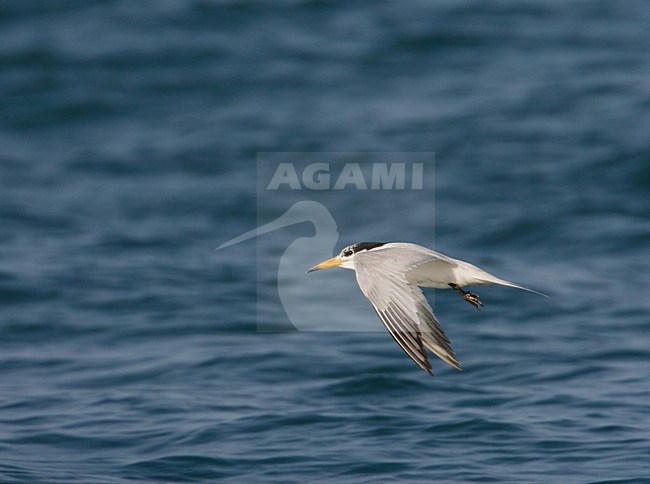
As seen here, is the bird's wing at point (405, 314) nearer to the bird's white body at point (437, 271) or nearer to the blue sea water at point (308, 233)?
the bird's white body at point (437, 271)

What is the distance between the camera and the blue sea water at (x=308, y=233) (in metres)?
12.7

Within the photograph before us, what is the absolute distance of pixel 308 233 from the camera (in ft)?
64.0

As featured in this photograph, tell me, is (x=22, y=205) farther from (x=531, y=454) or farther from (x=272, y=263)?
(x=531, y=454)

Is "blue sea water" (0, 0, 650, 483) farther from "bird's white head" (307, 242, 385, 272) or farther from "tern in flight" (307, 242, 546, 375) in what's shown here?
"tern in flight" (307, 242, 546, 375)

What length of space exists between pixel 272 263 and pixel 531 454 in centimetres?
695

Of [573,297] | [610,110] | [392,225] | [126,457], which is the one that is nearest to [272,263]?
[392,225]

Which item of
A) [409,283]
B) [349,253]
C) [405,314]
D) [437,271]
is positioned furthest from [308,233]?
[405,314]

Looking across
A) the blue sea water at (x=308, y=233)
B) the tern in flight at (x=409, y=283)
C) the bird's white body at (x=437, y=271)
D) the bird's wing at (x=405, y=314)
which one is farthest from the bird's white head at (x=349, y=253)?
the blue sea water at (x=308, y=233)

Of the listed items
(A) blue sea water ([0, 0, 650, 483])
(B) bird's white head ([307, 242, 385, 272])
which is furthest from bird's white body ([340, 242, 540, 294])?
(A) blue sea water ([0, 0, 650, 483])

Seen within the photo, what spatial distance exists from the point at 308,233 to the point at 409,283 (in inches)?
414

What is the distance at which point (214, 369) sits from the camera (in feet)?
48.6

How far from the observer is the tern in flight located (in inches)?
333

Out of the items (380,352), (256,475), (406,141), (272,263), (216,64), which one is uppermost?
(216,64)

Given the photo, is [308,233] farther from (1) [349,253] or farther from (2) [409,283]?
(2) [409,283]
